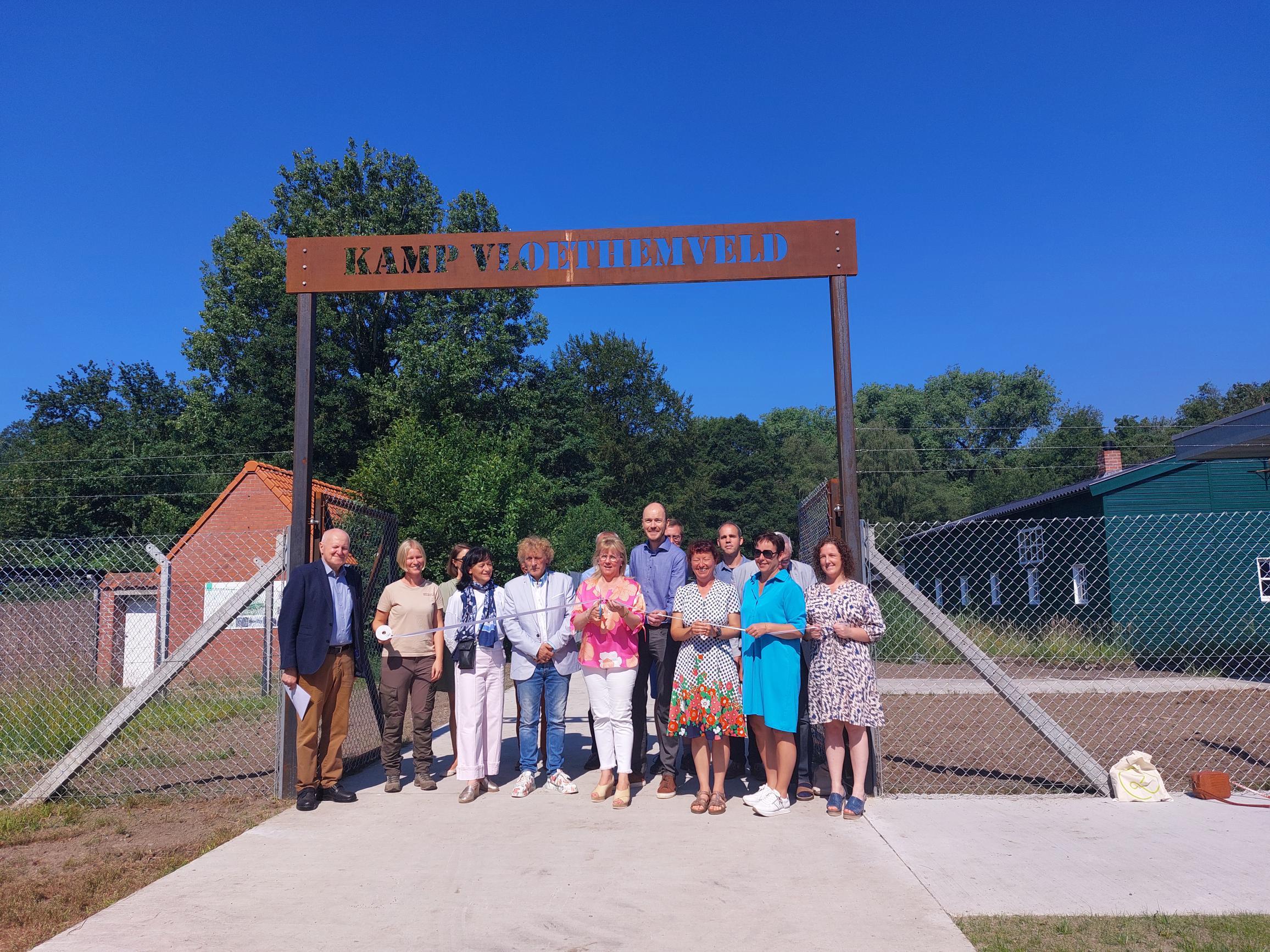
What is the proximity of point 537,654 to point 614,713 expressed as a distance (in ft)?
2.31

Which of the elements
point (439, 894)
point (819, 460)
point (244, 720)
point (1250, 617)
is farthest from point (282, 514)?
point (819, 460)

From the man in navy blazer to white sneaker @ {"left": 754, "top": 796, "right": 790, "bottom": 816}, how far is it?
9.13 feet

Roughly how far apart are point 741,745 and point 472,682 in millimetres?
2097

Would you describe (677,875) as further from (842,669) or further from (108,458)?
(108,458)

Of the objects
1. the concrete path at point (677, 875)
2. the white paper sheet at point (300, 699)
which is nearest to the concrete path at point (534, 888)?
the concrete path at point (677, 875)

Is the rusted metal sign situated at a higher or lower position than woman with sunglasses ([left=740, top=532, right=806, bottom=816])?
higher

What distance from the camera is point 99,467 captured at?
41969mm

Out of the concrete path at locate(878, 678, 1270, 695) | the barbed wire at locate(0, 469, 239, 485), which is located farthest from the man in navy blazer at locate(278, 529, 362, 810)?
the barbed wire at locate(0, 469, 239, 485)

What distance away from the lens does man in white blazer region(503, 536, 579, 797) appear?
6.34 meters

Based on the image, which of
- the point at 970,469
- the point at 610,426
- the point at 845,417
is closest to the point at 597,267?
the point at 845,417

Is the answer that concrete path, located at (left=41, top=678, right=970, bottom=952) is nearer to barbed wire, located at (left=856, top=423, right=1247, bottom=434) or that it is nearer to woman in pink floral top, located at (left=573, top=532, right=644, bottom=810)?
woman in pink floral top, located at (left=573, top=532, right=644, bottom=810)

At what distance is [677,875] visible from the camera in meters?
4.50

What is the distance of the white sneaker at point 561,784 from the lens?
625 centimetres

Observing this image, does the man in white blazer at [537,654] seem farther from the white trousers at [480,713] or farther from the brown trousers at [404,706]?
the brown trousers at [404,706]
